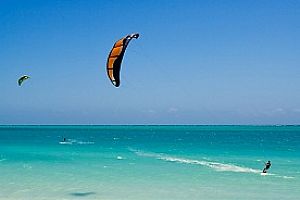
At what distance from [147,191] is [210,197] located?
2347 mm

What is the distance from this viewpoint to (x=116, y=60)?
33.7ft

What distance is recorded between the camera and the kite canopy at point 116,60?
10234 millimetres

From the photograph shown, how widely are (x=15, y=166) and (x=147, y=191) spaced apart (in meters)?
10.9

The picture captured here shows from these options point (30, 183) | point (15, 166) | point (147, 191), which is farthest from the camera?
point (15, 166)

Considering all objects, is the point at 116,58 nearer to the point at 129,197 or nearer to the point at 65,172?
the point at 129,197

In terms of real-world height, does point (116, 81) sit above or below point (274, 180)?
above

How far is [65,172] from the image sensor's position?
21.3m

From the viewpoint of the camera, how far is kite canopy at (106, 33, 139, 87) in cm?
1023

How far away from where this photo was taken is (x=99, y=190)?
51.9ft

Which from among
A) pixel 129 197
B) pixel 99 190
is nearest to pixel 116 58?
pixel 129 197

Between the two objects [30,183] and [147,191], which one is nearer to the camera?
[147,191]

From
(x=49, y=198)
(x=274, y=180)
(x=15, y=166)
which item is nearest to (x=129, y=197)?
(x=49, y=198)

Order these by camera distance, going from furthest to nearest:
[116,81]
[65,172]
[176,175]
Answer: [65,172] → [176,175] → [116,81]

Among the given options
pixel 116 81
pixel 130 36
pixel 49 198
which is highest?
pixel 130 36
